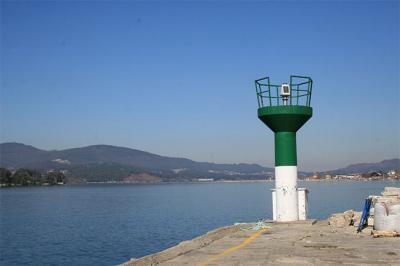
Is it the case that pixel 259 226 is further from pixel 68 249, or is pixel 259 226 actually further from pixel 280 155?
pixel 68 249

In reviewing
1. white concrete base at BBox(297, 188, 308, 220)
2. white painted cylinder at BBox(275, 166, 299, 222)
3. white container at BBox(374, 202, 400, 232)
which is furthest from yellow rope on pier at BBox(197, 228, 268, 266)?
white container at BBox(374, 202, 400, 232)

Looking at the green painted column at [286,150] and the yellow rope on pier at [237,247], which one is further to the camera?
the green painted column at [286,150]

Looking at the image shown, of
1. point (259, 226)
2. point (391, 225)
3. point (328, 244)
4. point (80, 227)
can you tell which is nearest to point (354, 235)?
point (391, 225)

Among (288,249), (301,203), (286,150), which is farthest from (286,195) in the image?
(288,249)

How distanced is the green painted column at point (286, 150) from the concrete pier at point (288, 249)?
125 inches

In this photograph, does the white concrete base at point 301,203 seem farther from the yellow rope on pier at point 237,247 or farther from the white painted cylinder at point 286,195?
the yellow rope on pier at point 237,247

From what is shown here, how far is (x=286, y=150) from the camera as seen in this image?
1961 cm

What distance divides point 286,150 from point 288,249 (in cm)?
722

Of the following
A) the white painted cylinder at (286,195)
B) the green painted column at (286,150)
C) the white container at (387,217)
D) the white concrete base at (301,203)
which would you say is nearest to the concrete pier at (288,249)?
the white container at (387,217)

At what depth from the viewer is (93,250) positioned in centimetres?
3484

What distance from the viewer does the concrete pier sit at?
443 inches

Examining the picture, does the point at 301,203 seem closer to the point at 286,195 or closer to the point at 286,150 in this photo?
the point at 286,195

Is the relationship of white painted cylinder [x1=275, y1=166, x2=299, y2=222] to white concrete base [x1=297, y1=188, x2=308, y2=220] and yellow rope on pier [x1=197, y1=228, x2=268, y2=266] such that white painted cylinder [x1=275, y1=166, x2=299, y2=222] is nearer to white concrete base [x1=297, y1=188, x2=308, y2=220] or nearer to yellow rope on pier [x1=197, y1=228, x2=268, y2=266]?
white concrete base [x1=297, y1=188, x2=308, y2=220]

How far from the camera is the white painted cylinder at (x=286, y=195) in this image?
767 inches
